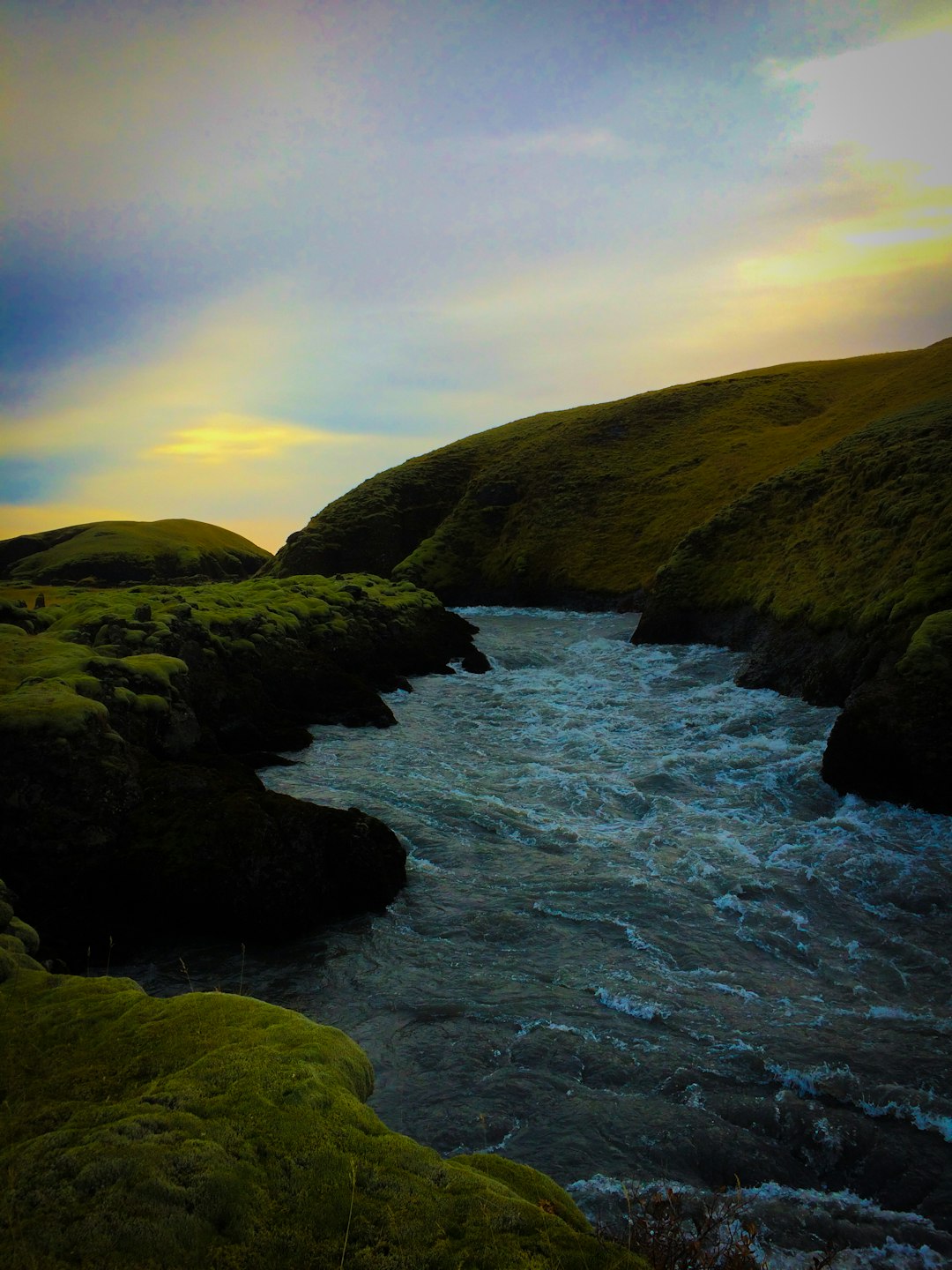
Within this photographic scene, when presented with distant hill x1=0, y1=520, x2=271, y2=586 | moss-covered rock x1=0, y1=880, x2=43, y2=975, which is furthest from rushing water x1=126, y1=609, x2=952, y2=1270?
distant hill x1=0, y1=520, x2=271, y2=586

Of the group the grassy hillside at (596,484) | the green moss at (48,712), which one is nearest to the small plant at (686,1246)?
the green moss at (48,712)

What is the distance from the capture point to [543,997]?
1216 centimetres

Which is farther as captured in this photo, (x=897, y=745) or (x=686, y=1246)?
(x=897, y=745)

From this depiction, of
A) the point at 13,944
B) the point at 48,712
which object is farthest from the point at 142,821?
the point at 13,944

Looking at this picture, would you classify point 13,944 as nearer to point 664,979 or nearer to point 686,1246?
point 686,1246

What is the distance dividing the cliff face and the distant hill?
38190mm

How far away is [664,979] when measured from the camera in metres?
12.7

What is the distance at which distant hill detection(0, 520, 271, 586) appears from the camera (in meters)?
118

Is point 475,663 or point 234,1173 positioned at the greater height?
point 234,1173

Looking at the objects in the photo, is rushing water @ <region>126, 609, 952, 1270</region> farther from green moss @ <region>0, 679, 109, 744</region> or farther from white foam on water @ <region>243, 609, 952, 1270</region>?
green moss @ <region>0, 679, 109, 744</region>

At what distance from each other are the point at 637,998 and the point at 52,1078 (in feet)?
26.6

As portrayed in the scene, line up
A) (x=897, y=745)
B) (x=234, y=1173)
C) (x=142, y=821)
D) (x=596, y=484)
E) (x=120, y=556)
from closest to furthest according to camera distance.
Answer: (x=234, y=1173), (x=142, y=821), (x=897, y=745), (x=596, y=484), (x=120, y=556)

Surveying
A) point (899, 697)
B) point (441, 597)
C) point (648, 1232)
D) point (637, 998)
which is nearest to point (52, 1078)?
point (648, 1232)

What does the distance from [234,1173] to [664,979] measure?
8617 millimetres
